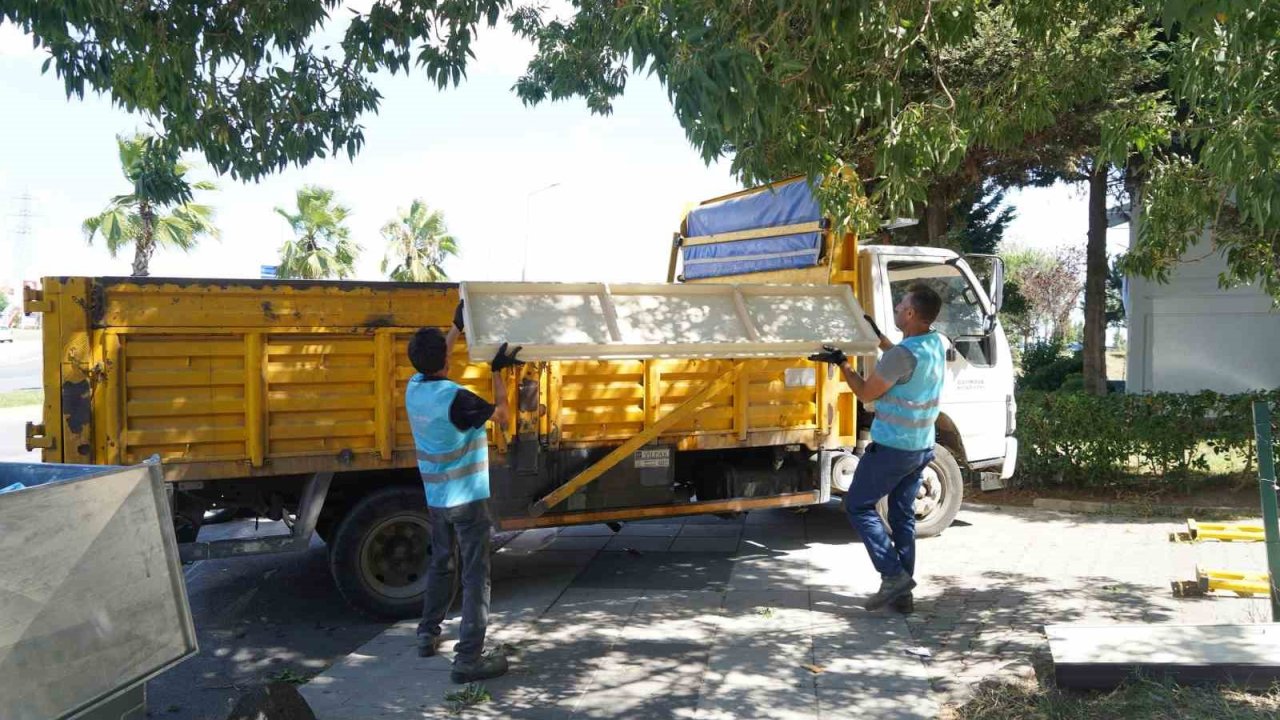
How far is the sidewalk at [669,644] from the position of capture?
455 cm

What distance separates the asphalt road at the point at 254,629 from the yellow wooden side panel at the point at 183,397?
1154mm

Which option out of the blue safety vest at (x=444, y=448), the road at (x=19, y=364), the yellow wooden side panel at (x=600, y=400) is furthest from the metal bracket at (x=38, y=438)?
the road at (x=19, y=364)

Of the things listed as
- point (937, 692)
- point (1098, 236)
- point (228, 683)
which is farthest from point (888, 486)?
point (1098, 236)

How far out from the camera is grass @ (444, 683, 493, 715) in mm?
4527

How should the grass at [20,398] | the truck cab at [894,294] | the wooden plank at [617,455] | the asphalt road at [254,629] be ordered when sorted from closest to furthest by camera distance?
the asphalt road at [254,629], the wooden plank at [617,455], the truck cab at [894,294], the grass at [20,398]

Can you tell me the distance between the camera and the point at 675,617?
19.5ft

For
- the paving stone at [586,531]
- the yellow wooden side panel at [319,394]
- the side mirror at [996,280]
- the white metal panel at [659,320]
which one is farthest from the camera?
the paving stone at [586,531]

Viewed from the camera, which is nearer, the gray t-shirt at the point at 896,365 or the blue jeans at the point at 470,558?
the blue jeans at the point at 470,558

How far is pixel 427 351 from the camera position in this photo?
4789mm

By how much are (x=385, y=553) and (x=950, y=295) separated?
4793mm

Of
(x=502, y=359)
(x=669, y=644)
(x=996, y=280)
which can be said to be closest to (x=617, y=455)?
(x=669, y=644)

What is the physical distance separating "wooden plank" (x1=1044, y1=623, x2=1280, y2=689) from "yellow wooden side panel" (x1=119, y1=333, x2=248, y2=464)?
4.42m

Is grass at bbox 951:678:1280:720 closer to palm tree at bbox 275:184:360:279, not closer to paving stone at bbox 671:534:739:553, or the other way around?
paving stone at bbox 671:534:739:553

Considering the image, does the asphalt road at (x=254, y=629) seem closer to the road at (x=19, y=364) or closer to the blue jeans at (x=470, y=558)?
the blue jeans at (x=470, y=558)
